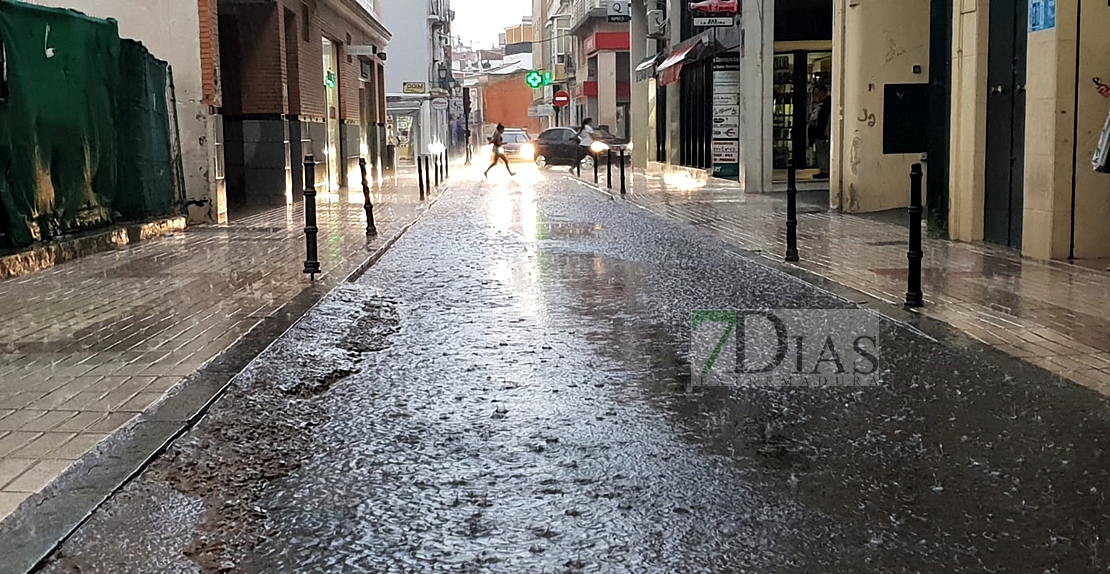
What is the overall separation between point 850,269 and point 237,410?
22.2 feet

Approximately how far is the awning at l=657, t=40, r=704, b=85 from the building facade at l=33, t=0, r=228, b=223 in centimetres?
1288

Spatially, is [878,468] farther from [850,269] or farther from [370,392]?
[850,269]

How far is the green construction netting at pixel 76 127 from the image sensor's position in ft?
37.6

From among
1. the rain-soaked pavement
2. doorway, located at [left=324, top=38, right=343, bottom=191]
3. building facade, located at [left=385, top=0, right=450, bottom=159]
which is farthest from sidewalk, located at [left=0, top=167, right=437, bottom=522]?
building facade, located at [left=385, top=0, right=450, bottom=159]

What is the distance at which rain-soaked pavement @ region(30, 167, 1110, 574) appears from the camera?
4.07 m

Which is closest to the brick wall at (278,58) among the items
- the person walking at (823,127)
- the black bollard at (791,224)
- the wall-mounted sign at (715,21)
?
the wall-mounted sign at (715,21)

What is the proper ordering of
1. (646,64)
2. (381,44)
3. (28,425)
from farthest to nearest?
(381,44), (646,64), (28,425)

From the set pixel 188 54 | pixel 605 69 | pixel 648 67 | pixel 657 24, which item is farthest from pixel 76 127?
pixel 605 69

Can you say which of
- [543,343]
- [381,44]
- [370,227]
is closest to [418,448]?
[543,343]

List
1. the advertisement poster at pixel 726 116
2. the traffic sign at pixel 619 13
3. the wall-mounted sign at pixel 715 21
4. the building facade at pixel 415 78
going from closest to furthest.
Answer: the wall-mounted sign at pixel 715 21 < the advertisement poster at pixel 726 116 < the traffic sign at pixel 619 13 < the building facade at pixel 415 78

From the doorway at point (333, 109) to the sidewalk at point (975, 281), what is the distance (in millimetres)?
13650

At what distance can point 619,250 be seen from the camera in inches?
538

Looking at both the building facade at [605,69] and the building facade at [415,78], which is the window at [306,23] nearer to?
the building facade at [605,69]

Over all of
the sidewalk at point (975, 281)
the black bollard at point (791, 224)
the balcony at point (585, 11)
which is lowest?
the sidewalk at point (975, 281)
